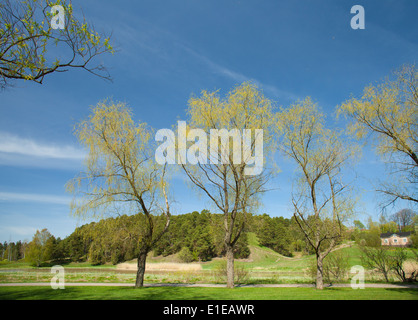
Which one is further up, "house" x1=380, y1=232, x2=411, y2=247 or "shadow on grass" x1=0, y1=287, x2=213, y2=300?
"shadow on grass" x1=0, y1=287, x2=213, y2=300

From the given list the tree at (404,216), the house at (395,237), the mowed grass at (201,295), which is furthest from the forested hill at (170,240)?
the house at (395,237)

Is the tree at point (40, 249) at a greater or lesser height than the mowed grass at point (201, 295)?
lesser

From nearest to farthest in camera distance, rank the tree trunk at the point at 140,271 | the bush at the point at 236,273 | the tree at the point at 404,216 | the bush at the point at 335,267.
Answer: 1. the tree at the point at 404,216
2. the tree trunk at the point at 140,271
3. the bush at the point at 236,273
4. the bush at the point at 335,267

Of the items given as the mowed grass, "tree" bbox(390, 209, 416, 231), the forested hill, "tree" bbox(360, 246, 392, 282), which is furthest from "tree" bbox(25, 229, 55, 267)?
"tree" bbox(390, 209, 416, 231)

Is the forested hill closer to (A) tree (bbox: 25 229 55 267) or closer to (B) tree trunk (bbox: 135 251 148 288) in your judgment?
(A) tree (bbox: 25 229 55 267)

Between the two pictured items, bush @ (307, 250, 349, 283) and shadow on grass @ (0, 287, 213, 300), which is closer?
shadow on grass @ (0, 287, 213, 300)

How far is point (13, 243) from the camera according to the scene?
98.9 m

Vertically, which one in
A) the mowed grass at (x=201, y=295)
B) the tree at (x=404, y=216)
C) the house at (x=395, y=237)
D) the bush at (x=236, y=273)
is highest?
the tree at (x=404, y=216)

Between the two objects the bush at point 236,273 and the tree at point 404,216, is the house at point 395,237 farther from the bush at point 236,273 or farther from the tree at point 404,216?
the bush at point 236,273

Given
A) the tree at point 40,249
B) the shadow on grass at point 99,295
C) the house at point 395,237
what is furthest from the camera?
the house at point 395,237

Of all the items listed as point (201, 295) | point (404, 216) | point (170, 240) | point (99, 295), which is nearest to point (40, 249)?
point (170, 240)

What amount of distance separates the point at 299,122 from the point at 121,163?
416 inches

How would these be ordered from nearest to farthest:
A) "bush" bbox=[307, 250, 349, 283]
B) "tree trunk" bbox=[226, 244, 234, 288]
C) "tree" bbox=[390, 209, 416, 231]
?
"tree" bbox=[390, 209, 416, 231] → "tree trunk" bbox=[226, 244, 234, 288] → "bush" bbox=[307, 250, 349, 283]

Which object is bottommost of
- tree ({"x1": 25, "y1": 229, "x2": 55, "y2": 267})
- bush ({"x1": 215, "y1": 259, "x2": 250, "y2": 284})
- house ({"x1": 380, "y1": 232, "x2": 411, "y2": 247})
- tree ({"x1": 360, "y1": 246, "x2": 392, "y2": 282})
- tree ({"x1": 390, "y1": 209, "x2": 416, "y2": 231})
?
house ({"x1": 380, "y1": 232, "x2": 411, "y2": 247})
